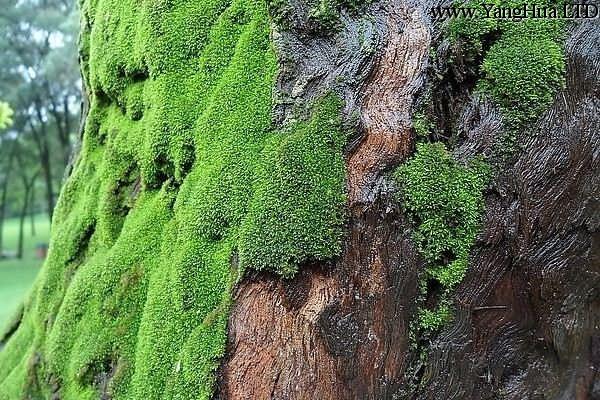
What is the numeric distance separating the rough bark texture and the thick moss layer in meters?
0.11

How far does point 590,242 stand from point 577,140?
1.44 feet

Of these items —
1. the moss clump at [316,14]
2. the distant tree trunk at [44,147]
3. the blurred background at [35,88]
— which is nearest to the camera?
the moss clump at [316,14]

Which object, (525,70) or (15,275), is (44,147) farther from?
(525,70)

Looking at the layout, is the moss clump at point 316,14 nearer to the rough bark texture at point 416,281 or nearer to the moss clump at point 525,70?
the rough bark texture at point 416,281

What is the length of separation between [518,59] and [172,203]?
5.21ft

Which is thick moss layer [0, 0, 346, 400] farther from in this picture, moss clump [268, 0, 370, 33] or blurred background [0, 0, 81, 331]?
blurred background [0, 0, 81, 331]

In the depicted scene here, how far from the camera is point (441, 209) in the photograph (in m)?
2.10

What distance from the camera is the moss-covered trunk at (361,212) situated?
2008 millimetres

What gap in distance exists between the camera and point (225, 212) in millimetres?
2129

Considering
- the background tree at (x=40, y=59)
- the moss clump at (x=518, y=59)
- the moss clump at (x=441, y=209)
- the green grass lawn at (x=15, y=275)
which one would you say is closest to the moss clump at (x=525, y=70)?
the moss clump at (x=518, y=59)

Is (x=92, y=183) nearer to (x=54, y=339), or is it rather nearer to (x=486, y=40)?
(x=54, y=339)

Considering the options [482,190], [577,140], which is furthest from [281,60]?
[577,140]

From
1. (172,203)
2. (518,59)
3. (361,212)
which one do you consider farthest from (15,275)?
(518,59)

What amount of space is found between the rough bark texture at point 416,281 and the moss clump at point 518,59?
0.17 feet
